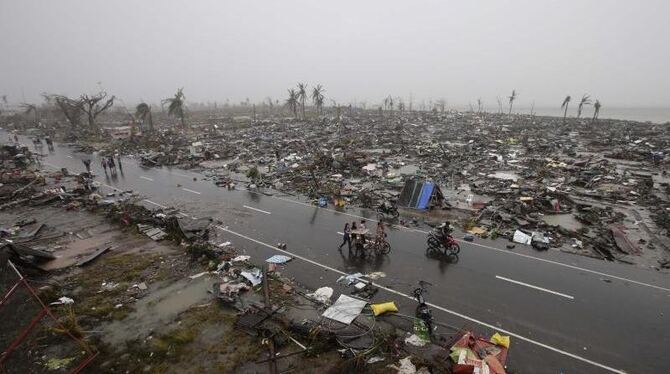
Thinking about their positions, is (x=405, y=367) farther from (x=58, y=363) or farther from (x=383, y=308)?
(x=58, y=363)

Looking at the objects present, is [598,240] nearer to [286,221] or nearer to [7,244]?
[286,221]

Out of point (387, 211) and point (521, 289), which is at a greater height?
point (387, 211)

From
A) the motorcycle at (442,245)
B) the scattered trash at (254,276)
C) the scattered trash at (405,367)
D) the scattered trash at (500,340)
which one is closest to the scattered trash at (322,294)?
the scattered trash at (254,276)

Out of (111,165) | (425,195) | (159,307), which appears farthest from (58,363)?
(111,165)

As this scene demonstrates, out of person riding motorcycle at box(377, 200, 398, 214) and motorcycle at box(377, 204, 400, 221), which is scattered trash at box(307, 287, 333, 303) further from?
person riding motorcycle at box(377, 200, 398, 214)

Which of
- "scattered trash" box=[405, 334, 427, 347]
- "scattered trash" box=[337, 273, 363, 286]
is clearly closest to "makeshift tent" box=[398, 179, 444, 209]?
"scattered trash" box=[337, 273, 363, 286]

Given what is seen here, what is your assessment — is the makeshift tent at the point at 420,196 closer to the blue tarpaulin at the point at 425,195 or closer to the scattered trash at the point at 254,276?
the blue tarpaulin at the point at 425,195
